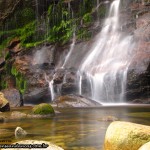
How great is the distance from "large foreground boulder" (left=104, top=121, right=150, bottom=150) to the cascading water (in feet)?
57.3

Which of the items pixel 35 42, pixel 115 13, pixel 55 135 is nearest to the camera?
pixel 55 135

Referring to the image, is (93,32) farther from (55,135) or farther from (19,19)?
(55,135)

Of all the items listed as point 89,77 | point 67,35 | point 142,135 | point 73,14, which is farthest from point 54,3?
point 142,135

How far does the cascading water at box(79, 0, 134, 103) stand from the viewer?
2434 cm

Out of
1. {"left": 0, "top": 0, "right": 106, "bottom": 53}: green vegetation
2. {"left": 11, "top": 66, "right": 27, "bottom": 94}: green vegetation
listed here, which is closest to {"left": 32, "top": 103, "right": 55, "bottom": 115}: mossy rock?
{"left": 11, "top": 66, "right": 27, "bottom": 94}: green vegetation

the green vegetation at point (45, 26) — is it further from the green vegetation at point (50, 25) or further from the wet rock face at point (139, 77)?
the wet rock face at point (139, 77)

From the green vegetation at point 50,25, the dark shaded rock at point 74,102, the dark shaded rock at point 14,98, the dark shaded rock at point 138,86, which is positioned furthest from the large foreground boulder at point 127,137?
the green vegetation at point 50,25

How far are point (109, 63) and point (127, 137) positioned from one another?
21481mm

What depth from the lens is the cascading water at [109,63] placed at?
24344 millimetres

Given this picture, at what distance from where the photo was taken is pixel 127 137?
6234mm

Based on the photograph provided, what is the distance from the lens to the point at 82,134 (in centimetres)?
976

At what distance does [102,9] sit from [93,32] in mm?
2921

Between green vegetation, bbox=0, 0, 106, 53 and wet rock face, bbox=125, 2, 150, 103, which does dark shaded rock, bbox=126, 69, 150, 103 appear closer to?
wet rock face, bbox=125, 2, 150, 103

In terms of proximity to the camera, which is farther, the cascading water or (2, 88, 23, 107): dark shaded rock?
(2, 88, 23, 107): dark shaded rock
